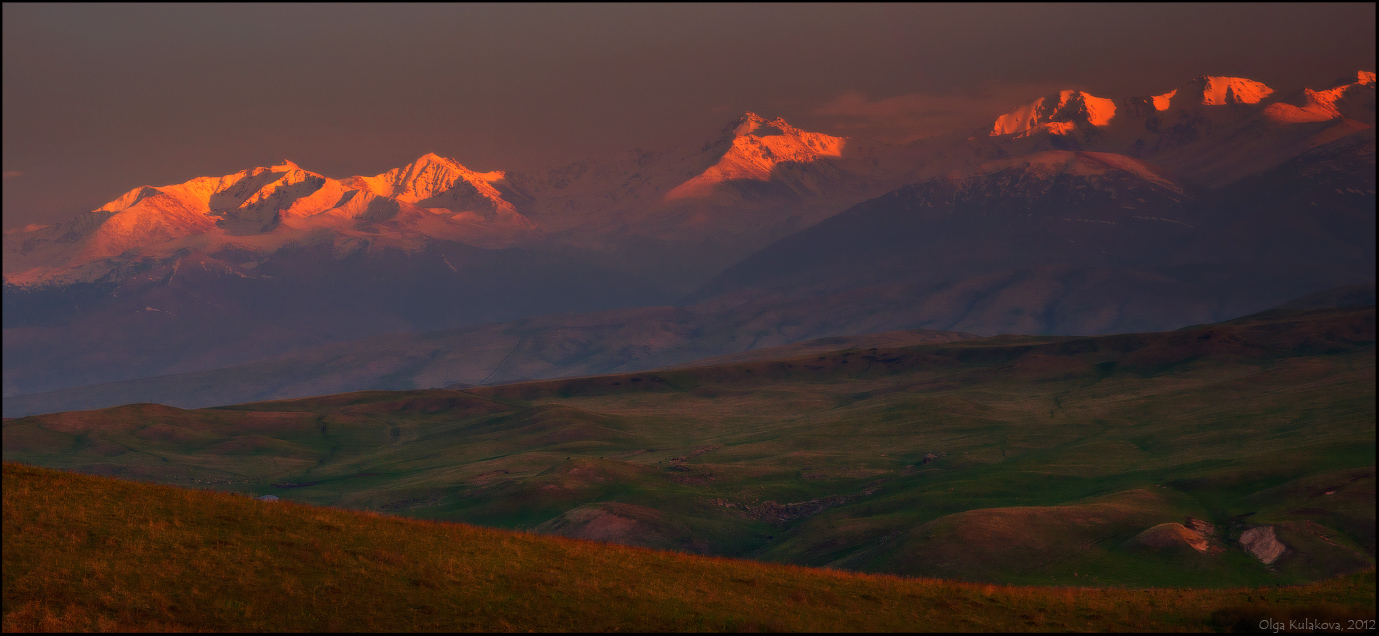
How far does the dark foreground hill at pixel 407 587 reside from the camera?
35.5m

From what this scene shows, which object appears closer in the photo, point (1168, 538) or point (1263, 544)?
point (1263, 544)

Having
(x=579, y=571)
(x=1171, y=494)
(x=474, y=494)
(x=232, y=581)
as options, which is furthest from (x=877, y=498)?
(x=232, y=581)

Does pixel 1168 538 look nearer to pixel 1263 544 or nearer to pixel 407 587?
pixel 1263 544

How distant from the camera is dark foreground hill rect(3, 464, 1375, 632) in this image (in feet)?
116

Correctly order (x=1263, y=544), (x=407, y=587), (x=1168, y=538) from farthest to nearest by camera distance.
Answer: (x=1168, y=538) < (x=1263, y=544) < (x=407, y=587)

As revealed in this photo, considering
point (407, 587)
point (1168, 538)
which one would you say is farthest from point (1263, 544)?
point (407, 587)

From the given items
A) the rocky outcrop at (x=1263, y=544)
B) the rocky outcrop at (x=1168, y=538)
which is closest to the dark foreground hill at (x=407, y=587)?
the rocky outcrop at (x=1168, y=538)

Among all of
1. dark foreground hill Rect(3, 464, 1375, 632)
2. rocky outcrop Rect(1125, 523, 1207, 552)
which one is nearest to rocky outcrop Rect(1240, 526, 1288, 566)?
rocky outcrop Rect(1125, 523, 1207, 552)

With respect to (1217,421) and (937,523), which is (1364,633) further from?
(1217,421)

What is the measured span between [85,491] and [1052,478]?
13722 centimetres

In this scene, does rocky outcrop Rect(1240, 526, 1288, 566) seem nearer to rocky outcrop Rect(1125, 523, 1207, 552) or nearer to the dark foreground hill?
rocky outcrop Rect(1125, 523, 1207, 552)

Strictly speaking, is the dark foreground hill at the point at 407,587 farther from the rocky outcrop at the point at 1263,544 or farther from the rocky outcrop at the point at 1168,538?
the rocky outcrop at the point at 1263,544

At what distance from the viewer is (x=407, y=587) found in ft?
129

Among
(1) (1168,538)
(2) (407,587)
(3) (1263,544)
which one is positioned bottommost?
(3) (1263,544)
